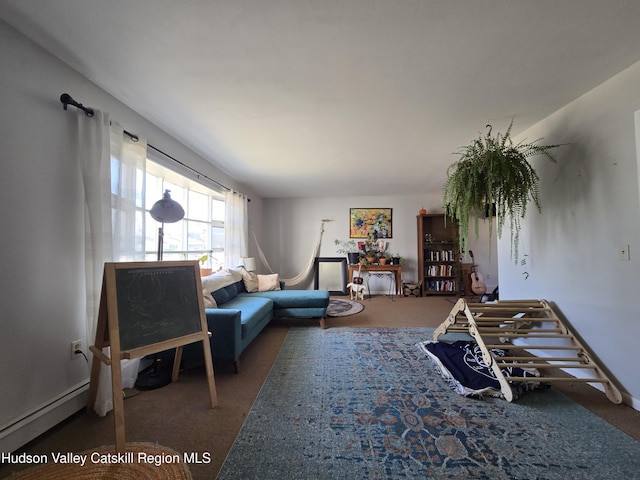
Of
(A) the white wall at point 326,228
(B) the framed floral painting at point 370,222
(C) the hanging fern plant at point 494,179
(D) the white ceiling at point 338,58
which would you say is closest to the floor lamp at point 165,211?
(D) the white ceiling at point 338,58

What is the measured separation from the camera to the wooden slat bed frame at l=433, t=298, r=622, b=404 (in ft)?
5.21

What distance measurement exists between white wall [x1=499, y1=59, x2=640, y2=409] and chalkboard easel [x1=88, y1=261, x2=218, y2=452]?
108 inches

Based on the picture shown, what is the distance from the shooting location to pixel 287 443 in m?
1.23

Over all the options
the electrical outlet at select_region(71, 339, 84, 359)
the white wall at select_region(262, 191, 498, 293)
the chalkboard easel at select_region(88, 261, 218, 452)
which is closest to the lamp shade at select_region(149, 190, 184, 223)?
the chalkboard easel at select_region(88, 261, 218, 452)

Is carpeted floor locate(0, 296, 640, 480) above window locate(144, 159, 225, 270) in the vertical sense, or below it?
below

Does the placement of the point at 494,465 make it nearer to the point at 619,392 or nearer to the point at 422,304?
the point at 619,392

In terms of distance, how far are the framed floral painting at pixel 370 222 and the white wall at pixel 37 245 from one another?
169 inches

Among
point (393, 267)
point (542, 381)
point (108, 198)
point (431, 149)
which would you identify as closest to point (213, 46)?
point (108, 198)

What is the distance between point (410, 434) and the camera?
128 cm

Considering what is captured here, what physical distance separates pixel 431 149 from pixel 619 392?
244cm

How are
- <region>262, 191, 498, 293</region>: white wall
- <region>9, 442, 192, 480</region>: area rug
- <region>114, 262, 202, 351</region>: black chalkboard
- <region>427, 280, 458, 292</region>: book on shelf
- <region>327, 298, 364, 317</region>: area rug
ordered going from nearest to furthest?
<region>9, 442, 192, 480</region>: area rug, <region>114, 262, 202, 351</region>: black chalkboard, <region>327, 298, 364, 317</region>: area rug, <region>427, 280, 458, 292</region>: book on shelf, <region>262, 191, 498, 293</region>: white wall

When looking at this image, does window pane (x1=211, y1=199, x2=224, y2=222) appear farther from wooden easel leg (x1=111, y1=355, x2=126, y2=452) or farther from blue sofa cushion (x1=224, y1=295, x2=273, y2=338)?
wooden easel leg (x1=111, y1=355, x2=126, y2=452)

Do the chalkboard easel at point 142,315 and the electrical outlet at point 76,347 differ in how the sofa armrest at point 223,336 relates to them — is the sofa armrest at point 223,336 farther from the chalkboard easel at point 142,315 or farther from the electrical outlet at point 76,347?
the electrical outlet at point 76,347

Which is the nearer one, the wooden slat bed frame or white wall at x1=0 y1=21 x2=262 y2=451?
white wall at x1=0 y1=21 x2=262 y2=451
